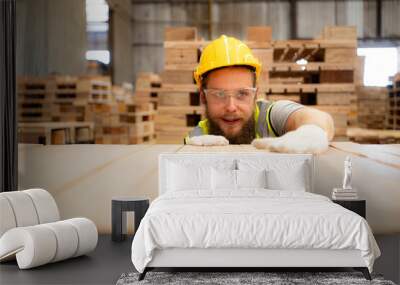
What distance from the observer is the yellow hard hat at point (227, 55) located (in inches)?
210

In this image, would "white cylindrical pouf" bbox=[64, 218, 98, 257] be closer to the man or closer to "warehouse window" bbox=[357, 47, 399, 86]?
the man

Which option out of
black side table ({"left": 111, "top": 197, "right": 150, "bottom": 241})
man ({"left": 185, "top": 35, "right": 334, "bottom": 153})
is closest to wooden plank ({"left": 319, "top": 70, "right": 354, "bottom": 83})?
man ({"left": 185, "top": 35, "right": 334, "bottom": 153})

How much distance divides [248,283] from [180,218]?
1.88 feet

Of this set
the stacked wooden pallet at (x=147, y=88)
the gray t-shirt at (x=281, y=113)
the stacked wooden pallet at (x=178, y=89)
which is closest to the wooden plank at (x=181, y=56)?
the stacked wooden pallet at (x=178, y=89)

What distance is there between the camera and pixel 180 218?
3.95 metres

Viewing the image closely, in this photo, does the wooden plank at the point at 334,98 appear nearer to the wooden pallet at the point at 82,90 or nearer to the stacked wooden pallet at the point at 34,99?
the wooden pallet at the point at 82,90

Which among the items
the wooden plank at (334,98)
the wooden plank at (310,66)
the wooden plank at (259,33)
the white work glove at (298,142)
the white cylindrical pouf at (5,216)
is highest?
the wooden plank at (259,33)

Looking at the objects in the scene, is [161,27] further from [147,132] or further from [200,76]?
[147,132]

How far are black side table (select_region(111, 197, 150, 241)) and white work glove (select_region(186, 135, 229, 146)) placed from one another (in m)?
0.66

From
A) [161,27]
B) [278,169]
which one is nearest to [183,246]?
[278,169]

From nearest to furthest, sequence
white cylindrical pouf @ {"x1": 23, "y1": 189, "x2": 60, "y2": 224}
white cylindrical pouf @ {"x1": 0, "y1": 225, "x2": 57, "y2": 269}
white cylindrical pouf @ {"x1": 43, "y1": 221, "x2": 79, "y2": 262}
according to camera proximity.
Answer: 1. white cylindrical pouf @ {"x1": 0, "y1": 225, "x2": 57, "y2": 269}
2. white cylindrical pouf @ {"x1": 43, "y1": 221, "x2": 79, "y2": 262}
3. white cylindrical pouf @ {"x1": 23, "y1": 189, "x2": 60, "y2": 224}

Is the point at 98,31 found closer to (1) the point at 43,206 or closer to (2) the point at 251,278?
A: (1) the point at 43,206

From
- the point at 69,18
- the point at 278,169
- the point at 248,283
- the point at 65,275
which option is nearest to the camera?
the point at 248,283

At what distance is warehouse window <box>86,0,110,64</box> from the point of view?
549 centimetres
